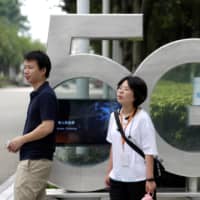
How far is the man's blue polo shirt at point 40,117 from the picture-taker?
4.52 m

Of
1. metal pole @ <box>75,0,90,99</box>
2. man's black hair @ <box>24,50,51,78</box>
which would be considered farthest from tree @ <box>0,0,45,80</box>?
man's black hair @ <box>24,50,51,78</box>

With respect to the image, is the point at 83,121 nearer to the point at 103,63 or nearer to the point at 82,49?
the point at 103,63

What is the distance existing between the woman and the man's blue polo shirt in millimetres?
571

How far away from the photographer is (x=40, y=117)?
4.55m

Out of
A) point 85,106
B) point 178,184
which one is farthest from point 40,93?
point 178,184

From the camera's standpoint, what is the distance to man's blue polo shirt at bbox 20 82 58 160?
4.52 metres

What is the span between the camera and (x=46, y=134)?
4516 millimetres

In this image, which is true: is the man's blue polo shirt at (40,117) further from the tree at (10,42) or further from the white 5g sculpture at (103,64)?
the tree at (10,42)

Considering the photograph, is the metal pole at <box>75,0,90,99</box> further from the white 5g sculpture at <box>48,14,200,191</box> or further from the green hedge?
the green hedge

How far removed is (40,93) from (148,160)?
1.11 m

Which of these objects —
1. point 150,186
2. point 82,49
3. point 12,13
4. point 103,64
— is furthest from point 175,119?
point 12,13

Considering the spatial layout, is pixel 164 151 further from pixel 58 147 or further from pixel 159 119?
pixel 58 147

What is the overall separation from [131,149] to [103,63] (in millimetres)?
2147

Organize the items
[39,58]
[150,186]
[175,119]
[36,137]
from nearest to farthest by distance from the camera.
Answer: [150,186]
[36,137]
[39,58]
[175,119]
